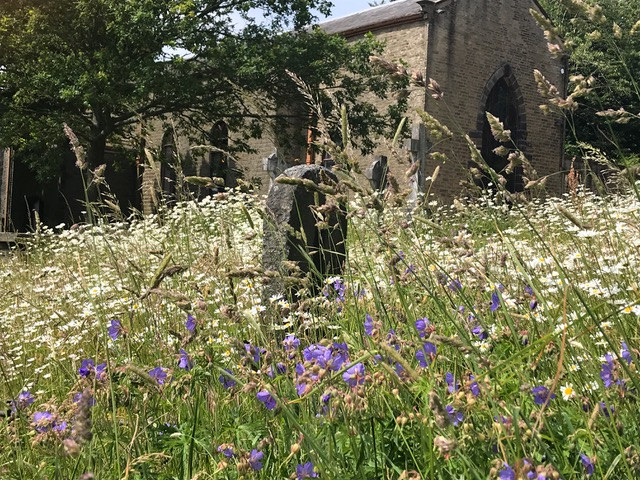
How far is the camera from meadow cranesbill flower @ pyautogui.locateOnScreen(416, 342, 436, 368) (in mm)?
1916

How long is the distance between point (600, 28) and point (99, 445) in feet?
6.23

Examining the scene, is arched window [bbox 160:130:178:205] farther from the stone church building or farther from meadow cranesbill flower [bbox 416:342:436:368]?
meadow cranesbill flower [bbox 416:342:436:368]

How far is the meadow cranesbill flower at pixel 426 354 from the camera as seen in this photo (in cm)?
192

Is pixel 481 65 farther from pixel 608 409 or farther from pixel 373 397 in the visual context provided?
pixel 608 409

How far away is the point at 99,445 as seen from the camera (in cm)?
215

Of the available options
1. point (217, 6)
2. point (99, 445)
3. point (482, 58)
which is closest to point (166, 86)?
point (217, 6)

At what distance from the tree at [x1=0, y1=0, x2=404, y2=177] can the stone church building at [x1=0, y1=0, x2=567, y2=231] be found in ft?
6.39

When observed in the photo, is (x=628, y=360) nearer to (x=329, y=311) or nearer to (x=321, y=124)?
(x=321, y=124)

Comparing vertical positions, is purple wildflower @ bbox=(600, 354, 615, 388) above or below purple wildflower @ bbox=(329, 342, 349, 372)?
below

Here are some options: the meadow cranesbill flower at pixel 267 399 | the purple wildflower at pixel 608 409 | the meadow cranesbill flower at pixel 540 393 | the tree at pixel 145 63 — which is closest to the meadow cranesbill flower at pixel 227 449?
the meadow cranesbill flower at pixel 267 399

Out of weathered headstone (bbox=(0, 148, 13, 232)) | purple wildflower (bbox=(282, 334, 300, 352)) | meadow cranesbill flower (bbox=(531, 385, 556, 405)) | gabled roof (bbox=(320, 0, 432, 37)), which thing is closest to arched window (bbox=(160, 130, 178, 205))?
purple wildflower (bbox=(282, 334, 300, 352))

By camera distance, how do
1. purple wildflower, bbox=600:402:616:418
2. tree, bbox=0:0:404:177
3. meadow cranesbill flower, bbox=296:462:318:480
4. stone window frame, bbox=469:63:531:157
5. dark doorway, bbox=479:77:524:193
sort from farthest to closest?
dark doorway, bbox=479:77:524:193
stone window frame, bbox=469:63:531:157
tree, bbox=0:0:404:177
meadow cranesbill flower, bbox=296:462:318:480
purple wildflower, bbox=600:402:616:418

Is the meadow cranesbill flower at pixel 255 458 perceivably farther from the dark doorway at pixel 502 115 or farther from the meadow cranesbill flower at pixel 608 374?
the dark doorway at pixel 502 115

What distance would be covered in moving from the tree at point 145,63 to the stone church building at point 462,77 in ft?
6.39
